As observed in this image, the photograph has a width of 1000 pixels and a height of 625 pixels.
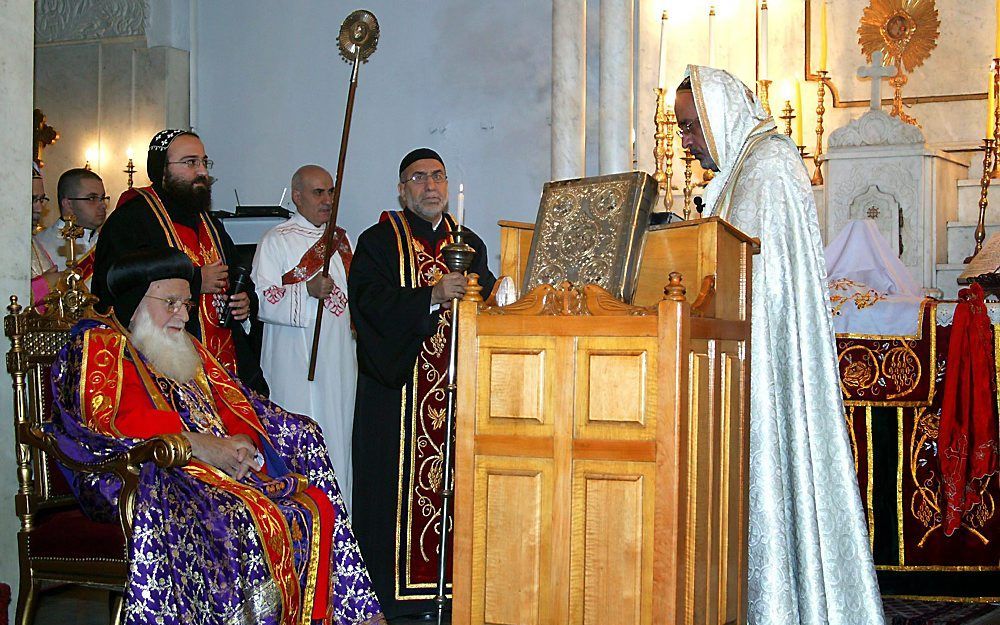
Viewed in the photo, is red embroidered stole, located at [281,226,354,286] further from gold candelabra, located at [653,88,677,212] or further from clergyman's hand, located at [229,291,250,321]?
gold candelabra, located at [653,88,677,212]

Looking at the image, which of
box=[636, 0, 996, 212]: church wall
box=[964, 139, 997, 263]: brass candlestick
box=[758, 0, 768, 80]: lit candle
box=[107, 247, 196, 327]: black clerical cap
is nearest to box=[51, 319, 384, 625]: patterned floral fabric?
box=[107, 247, 196, 327]: black clerical cap

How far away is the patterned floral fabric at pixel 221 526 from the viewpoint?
379 cm

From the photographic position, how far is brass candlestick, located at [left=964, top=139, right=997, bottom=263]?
23.3 ft

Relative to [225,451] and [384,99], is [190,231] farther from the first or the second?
[384,99]

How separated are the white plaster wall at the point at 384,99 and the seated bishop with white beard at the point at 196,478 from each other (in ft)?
10.7

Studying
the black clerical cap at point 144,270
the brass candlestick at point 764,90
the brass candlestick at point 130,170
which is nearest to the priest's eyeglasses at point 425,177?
the black clerical cap at point 144,270

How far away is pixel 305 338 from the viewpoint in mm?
6469

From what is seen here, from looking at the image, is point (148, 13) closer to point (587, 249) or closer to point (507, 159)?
point (507, 159)

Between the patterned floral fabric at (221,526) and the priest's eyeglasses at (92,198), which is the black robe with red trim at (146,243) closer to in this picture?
the patterned floral fabric at (221,526)

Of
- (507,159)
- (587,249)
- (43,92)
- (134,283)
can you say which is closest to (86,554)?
(134,283)

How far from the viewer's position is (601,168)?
7395mm

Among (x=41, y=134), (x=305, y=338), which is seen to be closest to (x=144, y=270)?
(x=305, y=338)

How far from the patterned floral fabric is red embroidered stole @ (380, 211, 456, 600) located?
1.07 metres

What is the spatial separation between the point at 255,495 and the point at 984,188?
499 cm
